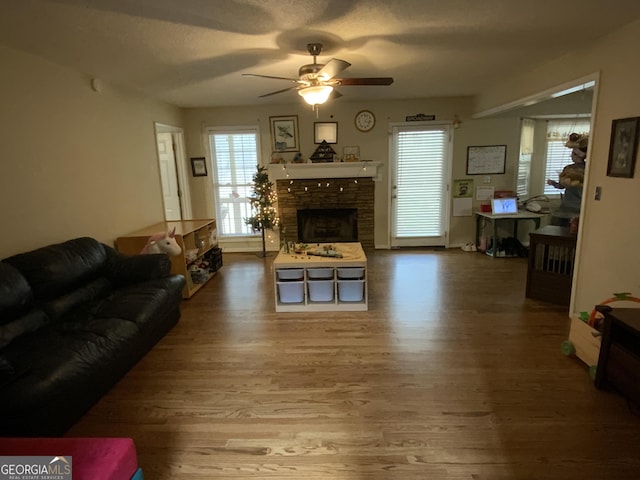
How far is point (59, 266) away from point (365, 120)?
4.42 meters

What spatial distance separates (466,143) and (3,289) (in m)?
5.65

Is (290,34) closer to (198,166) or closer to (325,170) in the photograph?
(325,170)

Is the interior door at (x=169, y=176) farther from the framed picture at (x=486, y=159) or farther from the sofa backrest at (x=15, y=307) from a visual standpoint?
the framed picture at (x=486, y=159)

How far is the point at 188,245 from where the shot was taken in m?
4.40

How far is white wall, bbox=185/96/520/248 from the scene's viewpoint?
17.8ft

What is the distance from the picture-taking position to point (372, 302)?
147 inches

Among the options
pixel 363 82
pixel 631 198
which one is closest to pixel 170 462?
pixel 363 82

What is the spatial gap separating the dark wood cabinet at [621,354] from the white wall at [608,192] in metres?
0.58

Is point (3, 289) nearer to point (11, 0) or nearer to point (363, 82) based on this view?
point (11, 0)

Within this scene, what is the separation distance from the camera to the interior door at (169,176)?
537 centimetres

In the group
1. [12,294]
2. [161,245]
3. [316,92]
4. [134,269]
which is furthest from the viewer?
[161,245]

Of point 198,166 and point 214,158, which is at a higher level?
point 214,158

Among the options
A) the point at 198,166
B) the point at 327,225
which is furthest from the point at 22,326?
the point at 327,225

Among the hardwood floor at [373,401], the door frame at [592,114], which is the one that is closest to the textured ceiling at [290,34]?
the door frame at [592,114]
